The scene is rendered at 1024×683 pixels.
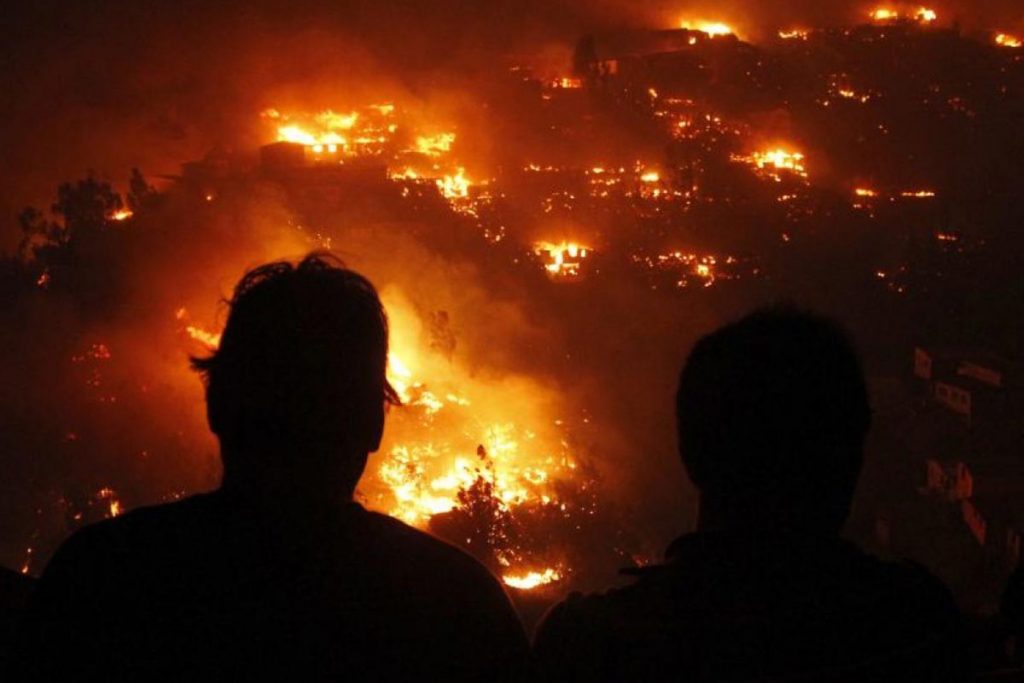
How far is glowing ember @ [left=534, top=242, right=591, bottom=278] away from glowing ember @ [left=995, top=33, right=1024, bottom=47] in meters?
22.0

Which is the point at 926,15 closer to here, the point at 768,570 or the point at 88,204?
the point at 88,204

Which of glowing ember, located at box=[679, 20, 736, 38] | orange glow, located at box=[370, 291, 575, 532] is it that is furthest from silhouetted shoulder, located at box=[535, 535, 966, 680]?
glowing ember, located at box=[679, 20, 736, 38]

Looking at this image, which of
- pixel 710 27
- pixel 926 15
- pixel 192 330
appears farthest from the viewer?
pixel 926 15

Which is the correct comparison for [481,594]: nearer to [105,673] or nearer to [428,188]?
[105,673]

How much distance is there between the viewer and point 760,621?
1.21m

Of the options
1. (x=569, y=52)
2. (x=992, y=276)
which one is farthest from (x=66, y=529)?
(x=569, y=52)

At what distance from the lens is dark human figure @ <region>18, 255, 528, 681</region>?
1272 millimetres

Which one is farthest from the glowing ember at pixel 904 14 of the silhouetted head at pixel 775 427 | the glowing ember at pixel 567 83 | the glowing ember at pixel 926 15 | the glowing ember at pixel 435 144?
the silhouetted head at pixel 775 427

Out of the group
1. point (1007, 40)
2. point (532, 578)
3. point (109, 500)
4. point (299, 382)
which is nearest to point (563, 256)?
point (532, 578)

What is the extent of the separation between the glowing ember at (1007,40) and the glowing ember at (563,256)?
72.1ft

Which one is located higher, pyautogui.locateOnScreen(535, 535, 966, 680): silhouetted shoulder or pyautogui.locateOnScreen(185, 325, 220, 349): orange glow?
pyautogui.locateOnScreen(185, 325, 220, 349): orange glow

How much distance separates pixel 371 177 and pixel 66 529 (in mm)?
10902

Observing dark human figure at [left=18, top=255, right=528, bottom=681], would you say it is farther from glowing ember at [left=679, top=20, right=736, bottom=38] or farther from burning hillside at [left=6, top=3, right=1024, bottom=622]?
glowing ember at [left=679, top=20, right=736, bottom=38]

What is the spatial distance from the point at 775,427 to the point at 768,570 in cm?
21
